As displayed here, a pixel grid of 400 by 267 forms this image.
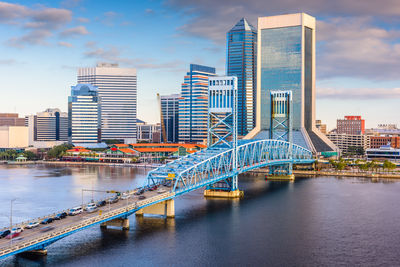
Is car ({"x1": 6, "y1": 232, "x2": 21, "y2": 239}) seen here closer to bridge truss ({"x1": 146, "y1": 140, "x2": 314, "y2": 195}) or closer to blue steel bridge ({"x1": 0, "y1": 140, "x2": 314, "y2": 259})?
blue steel bridge ({"x1": 0, "y1": 140, "x2": 314, "y2": 259})

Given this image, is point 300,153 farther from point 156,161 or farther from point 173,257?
point 173,257

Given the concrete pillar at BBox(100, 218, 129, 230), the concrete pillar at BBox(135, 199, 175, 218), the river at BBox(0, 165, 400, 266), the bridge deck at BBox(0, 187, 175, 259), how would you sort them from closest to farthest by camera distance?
the bridge deck at BBox(0, 187, 175, 259)
the river at BBox(0, 165, 400, 266)
the concrete pillar at BBox(100, 218, 129, 230)
the concrete pillar at BBox(135, 199, 175, 218)

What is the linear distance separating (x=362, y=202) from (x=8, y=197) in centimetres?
6450

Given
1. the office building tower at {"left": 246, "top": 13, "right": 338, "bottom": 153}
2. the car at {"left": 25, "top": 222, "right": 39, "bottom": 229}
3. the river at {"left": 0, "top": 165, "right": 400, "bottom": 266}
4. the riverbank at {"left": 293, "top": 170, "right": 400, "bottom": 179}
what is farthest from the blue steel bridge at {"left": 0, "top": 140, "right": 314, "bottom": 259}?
the office building tower at {"left": 246, "top": 13, "right": 338, "bottom": 153}

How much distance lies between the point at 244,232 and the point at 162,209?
13.6 m

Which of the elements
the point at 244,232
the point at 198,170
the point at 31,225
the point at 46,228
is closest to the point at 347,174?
the point at 198,170

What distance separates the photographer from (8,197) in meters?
96.0

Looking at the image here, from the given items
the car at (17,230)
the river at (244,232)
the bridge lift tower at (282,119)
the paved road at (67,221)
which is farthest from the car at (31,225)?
the bridge lift tower at (282,119)

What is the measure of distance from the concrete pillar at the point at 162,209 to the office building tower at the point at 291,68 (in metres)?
115

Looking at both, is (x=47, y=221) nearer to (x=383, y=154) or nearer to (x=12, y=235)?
(x=12, y=235)

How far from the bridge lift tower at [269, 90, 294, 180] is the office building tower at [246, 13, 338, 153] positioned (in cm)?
1381

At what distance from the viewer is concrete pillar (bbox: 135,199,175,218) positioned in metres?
73.7

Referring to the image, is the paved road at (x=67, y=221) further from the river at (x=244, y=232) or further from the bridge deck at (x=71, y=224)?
the river at (x=244, y=232)

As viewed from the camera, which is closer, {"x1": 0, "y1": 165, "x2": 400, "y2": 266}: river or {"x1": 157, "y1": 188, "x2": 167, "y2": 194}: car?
{"x1": 0, "y1": 165, "x2": 400, "y2": 266}: river
